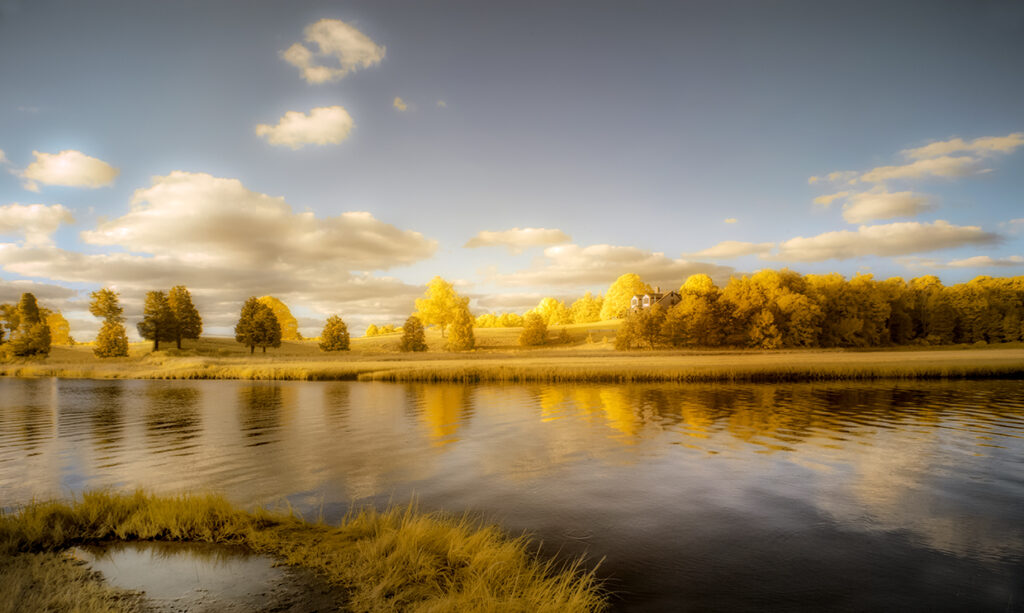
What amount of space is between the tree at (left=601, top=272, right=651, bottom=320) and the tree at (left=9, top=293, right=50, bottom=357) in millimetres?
117374

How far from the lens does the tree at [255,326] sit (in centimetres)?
8238

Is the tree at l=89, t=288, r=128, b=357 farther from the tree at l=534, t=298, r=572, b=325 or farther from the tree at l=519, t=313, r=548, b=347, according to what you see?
the tree at l=534, t=298, r=572, b=325

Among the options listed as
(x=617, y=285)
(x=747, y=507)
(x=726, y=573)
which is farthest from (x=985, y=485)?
(x=617, y=285)

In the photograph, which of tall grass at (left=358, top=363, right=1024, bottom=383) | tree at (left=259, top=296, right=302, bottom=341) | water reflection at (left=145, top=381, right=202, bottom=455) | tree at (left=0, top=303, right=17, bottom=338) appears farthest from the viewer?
tree at (left=259, top=296, right=302, bottom=341)

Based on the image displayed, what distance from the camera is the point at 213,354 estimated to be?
81.1m

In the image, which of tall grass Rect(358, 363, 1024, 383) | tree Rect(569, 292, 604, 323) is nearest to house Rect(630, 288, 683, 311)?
tree Rect(569, 292, 604, 323)

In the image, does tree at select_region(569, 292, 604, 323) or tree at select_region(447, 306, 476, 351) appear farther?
tree at select_region(569, 292, 604, 323)

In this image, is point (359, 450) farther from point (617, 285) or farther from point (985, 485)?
point (617, 285)

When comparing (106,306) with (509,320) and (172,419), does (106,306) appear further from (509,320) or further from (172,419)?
(509,320)

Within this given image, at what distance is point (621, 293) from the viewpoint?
13662cm

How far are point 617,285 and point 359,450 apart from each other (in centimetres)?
12777

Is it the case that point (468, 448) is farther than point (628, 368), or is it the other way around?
point (628, 368)

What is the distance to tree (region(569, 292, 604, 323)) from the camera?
156 meters

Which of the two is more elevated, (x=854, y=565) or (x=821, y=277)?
(x=821, y=277)
